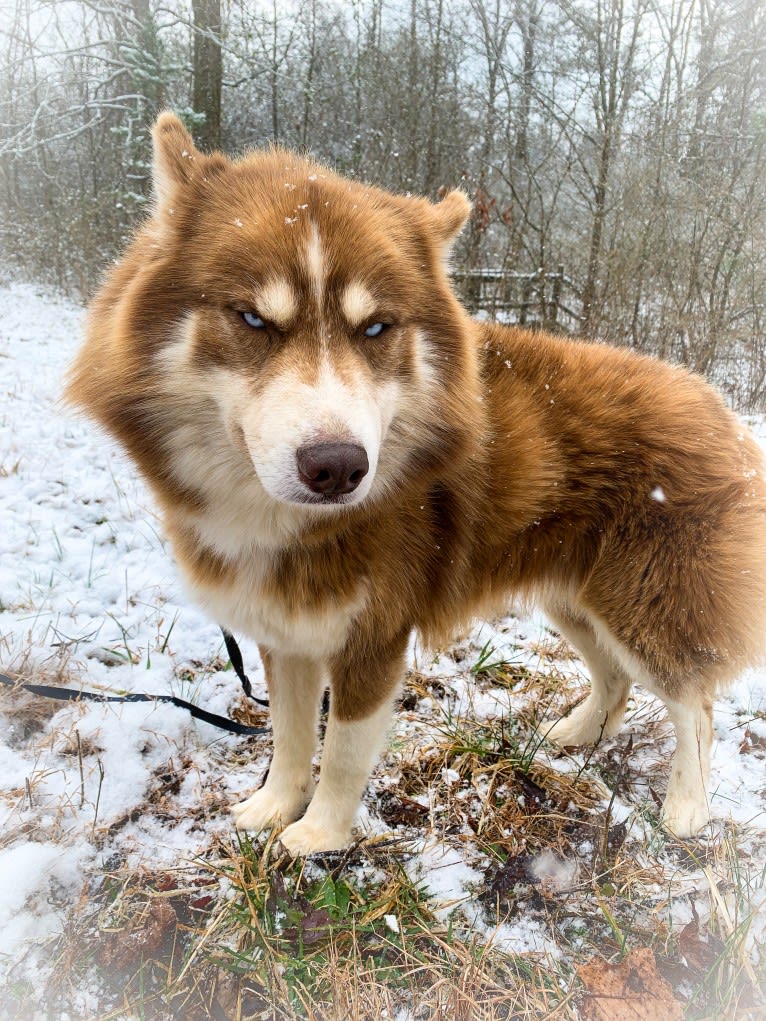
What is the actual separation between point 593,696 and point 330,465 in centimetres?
192

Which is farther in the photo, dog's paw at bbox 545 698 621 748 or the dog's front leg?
dog's paw at bbox 545 698 621 748

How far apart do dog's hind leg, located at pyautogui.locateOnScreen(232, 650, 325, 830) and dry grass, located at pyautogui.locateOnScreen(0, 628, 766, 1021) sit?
13 cm

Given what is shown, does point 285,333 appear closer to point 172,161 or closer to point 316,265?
point 316,265

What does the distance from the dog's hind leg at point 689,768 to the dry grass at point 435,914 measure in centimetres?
7

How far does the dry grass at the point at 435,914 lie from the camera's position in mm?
1740

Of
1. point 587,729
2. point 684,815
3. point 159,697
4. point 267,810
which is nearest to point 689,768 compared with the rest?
point 684,815

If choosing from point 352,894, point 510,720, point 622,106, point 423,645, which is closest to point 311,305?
point 423,645

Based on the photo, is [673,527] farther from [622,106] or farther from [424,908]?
[622,106]

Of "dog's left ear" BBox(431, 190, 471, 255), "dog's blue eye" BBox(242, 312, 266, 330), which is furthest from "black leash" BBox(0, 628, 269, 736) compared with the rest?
"dog's left ear" BBox(431, 190, 471, 255)

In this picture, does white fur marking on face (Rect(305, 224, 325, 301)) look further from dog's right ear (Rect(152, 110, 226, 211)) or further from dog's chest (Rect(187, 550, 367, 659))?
dog's chest (Rect(187, 550, 367, 659))

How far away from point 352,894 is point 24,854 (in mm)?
1023

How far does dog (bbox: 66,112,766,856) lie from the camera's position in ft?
5.29

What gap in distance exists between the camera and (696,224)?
303 inches

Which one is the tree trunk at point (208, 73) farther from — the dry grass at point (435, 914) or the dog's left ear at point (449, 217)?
the dry grass at point (435, 914)
